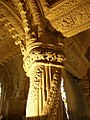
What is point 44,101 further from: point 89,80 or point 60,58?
point 89,80

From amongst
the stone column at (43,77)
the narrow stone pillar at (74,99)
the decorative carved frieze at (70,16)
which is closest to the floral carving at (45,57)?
the stone column at (43,77)

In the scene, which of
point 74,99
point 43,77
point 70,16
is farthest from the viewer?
point 74,99

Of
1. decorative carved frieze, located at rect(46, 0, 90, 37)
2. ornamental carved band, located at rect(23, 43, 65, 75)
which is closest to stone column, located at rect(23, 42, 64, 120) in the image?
ornamental carved band, located at rect(23, 43, 65, 75)

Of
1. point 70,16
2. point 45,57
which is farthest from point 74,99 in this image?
point 45,57

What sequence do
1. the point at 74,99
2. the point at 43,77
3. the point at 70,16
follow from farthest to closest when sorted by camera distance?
the point at 74,99 < the point at 70,16 < the point at 43,77

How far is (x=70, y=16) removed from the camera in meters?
3.22

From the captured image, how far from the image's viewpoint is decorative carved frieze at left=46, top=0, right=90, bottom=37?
10.2 ft

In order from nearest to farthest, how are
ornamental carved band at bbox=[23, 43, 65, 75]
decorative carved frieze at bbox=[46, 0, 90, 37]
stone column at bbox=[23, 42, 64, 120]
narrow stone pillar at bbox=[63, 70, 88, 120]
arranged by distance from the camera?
stone column at bbox=[23, 42, 64, 120]
ornamental carved band at bbox=[23, 43, 65, 75]
decorative carved frieze at bbox=[46, 0, 90, 37]
narrow stone pillar at bbox=[63, 70, 88, 120]

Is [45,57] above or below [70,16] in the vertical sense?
below

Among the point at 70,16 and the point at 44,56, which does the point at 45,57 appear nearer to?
the point at 44,56

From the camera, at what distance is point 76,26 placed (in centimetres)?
330

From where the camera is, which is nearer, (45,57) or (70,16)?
(45,57)

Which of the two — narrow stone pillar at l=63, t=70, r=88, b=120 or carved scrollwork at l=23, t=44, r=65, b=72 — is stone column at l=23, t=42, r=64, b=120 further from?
narrow stone pillar at l=63, t=70, r=88, b=120

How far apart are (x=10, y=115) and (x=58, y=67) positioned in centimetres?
519
